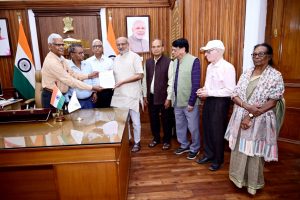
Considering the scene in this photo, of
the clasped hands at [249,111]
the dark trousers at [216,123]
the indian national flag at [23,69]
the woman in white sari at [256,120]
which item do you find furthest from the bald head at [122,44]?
the indian national flag at [23,69]

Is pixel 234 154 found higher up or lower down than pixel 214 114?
lower down

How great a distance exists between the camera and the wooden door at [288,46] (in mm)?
2768

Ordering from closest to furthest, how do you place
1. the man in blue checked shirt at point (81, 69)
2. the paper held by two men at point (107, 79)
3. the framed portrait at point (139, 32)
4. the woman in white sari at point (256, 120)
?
the woman in white sari at point (256, 120), the paper held by two men at point (107, 79), the man in blue checked shirt at point (81, 69), the framed portrait at point (139, 32)

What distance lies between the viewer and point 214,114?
239cm

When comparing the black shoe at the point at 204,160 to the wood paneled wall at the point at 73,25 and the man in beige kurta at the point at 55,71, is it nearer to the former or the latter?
the man in beige kurta at the point at 55,71

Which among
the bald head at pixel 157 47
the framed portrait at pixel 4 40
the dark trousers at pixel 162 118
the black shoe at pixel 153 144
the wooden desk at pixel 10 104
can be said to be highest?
the framed portrait at pixel 4 40

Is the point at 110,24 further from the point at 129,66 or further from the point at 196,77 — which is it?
the point at 196,77

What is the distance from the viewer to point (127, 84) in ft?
9.39

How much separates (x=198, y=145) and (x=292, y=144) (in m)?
Result: 1.32

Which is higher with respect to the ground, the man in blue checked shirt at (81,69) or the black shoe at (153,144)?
the man in blue checked shirt at (81,69)

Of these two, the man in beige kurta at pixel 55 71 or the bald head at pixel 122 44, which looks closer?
the man in beige kurta at pixel 55 71

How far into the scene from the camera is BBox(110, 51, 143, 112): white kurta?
9.29ft

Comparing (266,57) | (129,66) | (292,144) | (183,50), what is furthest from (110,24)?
(292,144)

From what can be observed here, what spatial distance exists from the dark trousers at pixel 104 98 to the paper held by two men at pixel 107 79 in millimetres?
525
